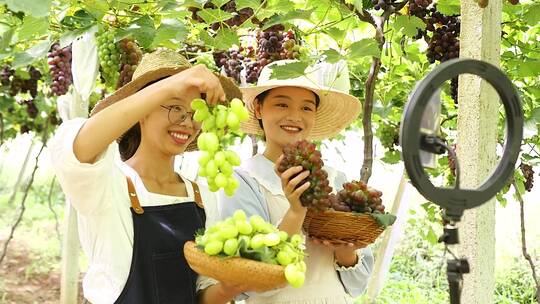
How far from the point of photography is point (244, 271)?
1.37 meters

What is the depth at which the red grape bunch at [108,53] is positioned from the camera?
2375 millimetres

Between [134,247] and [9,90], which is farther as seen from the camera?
[9,90]

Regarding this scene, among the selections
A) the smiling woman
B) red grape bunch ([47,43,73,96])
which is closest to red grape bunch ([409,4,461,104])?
the smiling woman

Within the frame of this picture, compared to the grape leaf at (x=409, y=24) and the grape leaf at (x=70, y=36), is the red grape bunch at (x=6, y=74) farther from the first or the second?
the grape leaf at (x=409, y=24)

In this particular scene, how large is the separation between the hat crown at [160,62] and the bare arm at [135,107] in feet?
1.39

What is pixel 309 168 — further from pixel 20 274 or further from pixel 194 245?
pixel 20 274

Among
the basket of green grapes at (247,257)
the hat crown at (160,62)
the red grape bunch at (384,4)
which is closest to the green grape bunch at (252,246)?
the basket of green grapes at (247,257)

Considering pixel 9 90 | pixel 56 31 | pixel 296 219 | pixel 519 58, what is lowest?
pixel 296 219

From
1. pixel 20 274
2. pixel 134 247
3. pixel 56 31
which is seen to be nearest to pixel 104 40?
pixel 56 31

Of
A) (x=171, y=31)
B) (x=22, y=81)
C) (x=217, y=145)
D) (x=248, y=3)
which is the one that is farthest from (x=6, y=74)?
(x=217, y=145)

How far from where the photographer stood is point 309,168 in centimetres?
161

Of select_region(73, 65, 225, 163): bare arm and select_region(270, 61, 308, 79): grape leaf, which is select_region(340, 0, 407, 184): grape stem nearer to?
select_region(270, 61, 308, 79): grape leaf

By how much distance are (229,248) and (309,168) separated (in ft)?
1.05

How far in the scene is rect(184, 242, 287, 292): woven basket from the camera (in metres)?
1.37
